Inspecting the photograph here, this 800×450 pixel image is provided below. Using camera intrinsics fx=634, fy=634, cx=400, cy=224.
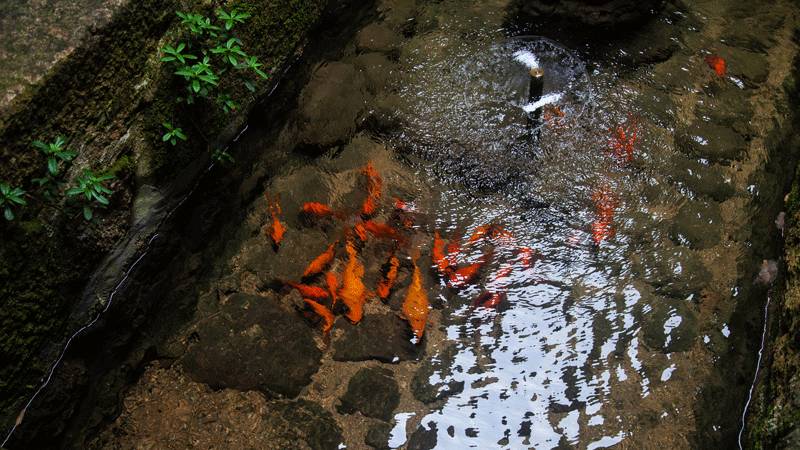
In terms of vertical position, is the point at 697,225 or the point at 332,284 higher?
the point at 332,284

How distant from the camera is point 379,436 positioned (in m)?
2.89

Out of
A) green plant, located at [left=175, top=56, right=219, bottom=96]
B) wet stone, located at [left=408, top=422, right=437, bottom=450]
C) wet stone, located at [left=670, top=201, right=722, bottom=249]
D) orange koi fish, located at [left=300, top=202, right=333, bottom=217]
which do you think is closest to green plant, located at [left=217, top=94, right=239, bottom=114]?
green plant, located at [left=175, top=56, right=219, bottom=96]

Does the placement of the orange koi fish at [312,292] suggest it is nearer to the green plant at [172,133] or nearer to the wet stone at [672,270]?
the green plant at [172,133]

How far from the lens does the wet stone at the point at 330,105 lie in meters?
3.91

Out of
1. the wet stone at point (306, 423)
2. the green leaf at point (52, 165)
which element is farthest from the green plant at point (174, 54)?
the wet stone at point (306, 423)

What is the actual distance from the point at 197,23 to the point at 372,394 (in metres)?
2.06

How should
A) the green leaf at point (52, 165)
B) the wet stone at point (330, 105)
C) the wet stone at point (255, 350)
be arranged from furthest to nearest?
the wet stone at point (330, 105) < the wet stone at point (255, 350) < the green leaf at point (52, 165)

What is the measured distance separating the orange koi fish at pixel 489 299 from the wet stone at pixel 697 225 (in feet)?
3.32

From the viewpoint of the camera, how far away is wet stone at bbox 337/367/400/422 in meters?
2.96

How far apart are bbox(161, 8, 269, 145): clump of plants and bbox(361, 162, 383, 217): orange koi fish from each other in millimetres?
801

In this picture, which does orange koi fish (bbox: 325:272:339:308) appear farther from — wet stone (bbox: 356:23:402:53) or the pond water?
wet stone (bbox: 356:23:402:53)

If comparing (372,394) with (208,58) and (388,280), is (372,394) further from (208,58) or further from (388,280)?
(208,58)

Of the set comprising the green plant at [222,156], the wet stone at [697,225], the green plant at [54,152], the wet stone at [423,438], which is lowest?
the wet stone at [423,438]

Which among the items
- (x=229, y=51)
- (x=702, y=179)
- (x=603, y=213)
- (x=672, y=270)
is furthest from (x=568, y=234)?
(x=229, y=51)
